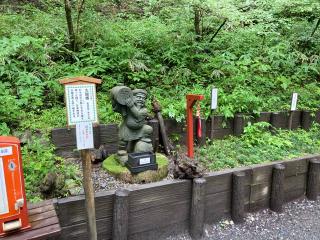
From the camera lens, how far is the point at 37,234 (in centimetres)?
206

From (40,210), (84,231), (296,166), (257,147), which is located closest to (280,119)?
(257,147)

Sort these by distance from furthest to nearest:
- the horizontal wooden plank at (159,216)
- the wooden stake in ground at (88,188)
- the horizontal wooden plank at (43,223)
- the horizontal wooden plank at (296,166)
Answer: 1. the horizontal wooden plank at (296,166)
2. the horizontal wooden plank at (159,216)
3. the wooden stake in ground at (88,188)
4. the horizontal wooden plank at (43,223)

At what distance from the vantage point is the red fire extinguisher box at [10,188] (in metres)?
1.99

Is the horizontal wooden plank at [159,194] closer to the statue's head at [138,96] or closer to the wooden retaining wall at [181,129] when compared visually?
the statue's head at [138,96]

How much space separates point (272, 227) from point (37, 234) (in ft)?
8.40

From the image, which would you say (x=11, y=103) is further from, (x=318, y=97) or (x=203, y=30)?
(x=318, y=97)

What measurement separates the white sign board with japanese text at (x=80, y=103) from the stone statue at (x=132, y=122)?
1.08m

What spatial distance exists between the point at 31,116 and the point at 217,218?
280cm

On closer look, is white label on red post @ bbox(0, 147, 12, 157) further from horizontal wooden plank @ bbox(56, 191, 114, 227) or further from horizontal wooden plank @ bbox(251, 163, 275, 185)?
horizontal wooden plank @ bbox(251, 163, 275, 185)

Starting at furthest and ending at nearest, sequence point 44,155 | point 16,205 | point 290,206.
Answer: point 290,206 → point 44,155 → point 16,205

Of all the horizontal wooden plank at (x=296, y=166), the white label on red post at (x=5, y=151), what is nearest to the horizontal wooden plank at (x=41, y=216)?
the white label on red post at (x=5, y=151)

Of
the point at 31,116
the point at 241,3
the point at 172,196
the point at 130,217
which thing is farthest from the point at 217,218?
the point at 241,3

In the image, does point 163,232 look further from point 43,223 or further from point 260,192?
point 43,223

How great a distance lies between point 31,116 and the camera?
14.3 feet
